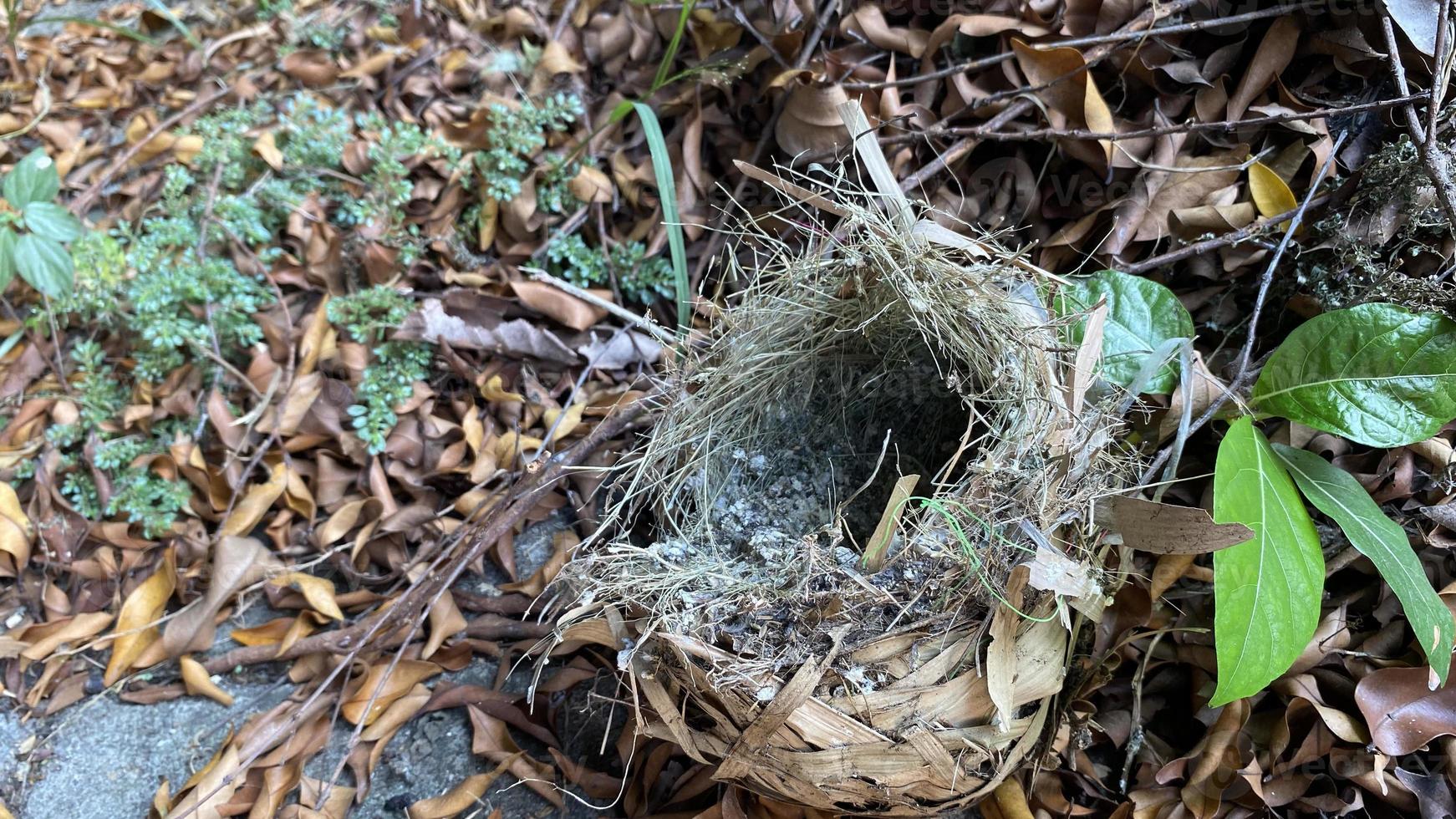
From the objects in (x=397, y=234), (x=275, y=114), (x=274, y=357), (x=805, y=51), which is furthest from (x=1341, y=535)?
(x=275, y=114)

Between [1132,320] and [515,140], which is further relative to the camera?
[515,140]

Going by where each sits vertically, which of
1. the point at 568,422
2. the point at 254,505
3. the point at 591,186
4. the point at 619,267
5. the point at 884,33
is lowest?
the point at 254,505

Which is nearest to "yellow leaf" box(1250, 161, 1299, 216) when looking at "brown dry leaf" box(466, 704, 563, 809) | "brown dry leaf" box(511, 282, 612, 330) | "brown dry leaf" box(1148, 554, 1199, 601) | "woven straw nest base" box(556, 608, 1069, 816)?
"brown dry leaf" box(1148, 554, 1199, 601)

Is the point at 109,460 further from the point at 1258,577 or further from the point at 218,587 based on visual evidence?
the point at 1258,577

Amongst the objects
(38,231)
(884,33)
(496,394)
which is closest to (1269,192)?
(884,33)

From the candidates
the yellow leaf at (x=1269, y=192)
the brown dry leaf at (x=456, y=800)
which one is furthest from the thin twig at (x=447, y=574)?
the yellow leaf at (x=1269, y=192)

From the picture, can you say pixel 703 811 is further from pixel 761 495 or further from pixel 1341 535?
pixel 1341 535
